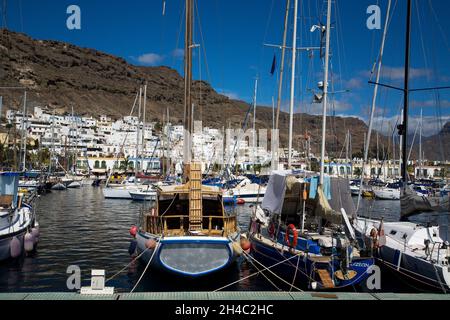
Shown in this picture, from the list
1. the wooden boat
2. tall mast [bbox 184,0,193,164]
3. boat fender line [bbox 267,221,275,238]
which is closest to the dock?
the wooden boat

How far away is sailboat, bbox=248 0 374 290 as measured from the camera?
13289mm

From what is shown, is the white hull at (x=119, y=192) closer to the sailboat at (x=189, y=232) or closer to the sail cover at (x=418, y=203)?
the sailboat at (x=189, y=232)

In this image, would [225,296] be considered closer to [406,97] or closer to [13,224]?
[13,224]

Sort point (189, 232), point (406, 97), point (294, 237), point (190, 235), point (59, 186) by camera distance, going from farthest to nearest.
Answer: point (59, 186)
point (406, 97)
point (189, 232)
point (294, 237)
point (190, 235)

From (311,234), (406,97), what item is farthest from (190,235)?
(406,97)

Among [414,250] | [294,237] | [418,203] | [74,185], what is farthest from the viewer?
[74,185]

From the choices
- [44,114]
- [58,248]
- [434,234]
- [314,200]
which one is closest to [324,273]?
[314,200]

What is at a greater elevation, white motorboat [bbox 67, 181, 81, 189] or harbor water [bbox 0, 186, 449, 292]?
harbor water [bbox 0, 186, 449, 292]

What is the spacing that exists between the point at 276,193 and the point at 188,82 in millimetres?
6379

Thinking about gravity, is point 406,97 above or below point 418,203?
above

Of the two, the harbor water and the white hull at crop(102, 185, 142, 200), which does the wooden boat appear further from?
the white hull at crop(102, 185, 142, 200)

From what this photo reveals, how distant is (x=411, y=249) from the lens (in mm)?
15758

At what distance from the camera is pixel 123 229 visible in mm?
29031
